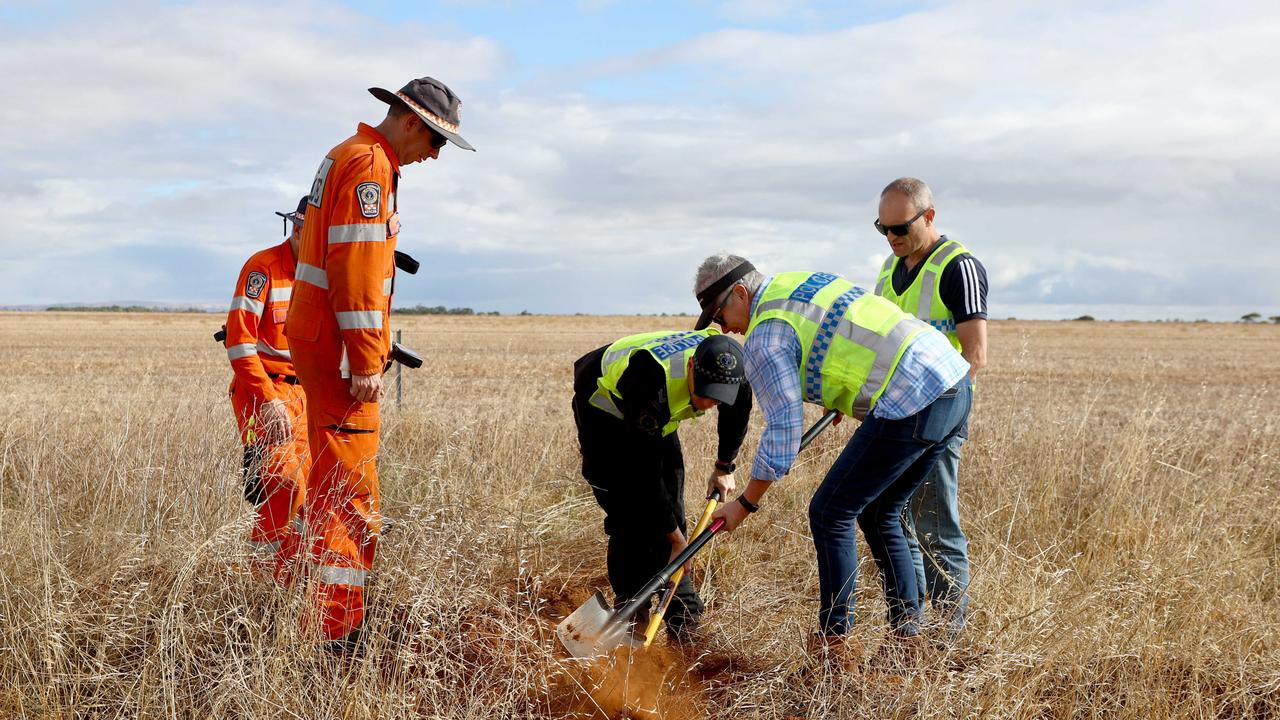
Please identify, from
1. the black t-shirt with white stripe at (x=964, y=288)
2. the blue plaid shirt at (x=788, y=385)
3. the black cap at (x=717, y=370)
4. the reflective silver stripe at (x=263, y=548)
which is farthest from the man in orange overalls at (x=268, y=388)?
the black t-shirt with white stripe at (x=964, y=288)

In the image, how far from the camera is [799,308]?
3.43 m

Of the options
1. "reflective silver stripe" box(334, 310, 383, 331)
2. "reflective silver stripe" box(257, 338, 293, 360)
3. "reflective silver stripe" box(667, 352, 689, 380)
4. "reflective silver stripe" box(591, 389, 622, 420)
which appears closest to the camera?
"reflective silver stripe" box(334, 310, 383, 331)

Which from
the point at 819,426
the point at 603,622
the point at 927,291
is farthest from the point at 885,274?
the point at 603,622

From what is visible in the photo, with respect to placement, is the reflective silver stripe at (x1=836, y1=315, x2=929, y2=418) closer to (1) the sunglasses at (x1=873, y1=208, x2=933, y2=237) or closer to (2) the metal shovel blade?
(1) the sunglasses at (x1=873, y1=208, x2=933, y2=237)

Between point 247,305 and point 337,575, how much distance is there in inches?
66.9

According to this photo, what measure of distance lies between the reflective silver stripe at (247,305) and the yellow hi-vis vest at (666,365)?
5.76 feet

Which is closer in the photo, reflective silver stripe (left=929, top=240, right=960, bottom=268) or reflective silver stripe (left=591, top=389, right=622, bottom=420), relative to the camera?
reflective silver stripe (left=591, top=389, right=622, bottom=420)

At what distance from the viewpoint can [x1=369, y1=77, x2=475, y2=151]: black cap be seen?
3.68 metres

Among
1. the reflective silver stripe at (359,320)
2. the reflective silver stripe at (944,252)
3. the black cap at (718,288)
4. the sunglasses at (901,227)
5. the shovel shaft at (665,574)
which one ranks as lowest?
the shovel shaft at (665,574)

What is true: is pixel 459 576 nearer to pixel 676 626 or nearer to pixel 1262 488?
pixel 676 626

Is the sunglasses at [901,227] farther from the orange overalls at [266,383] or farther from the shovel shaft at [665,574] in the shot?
the orange overalls at [266,383]

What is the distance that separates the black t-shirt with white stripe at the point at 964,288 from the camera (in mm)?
4316

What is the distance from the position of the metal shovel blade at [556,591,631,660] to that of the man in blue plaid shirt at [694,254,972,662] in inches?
23.4

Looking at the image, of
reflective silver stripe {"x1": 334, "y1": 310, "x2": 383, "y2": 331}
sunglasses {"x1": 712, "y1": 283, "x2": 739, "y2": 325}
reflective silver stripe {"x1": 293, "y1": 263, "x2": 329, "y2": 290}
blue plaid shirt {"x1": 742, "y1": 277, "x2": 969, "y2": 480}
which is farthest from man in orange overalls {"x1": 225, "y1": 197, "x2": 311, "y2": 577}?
blue plaid shirt {"x1": 742, "y1": 277, "x2": 969, "y2": 480}
